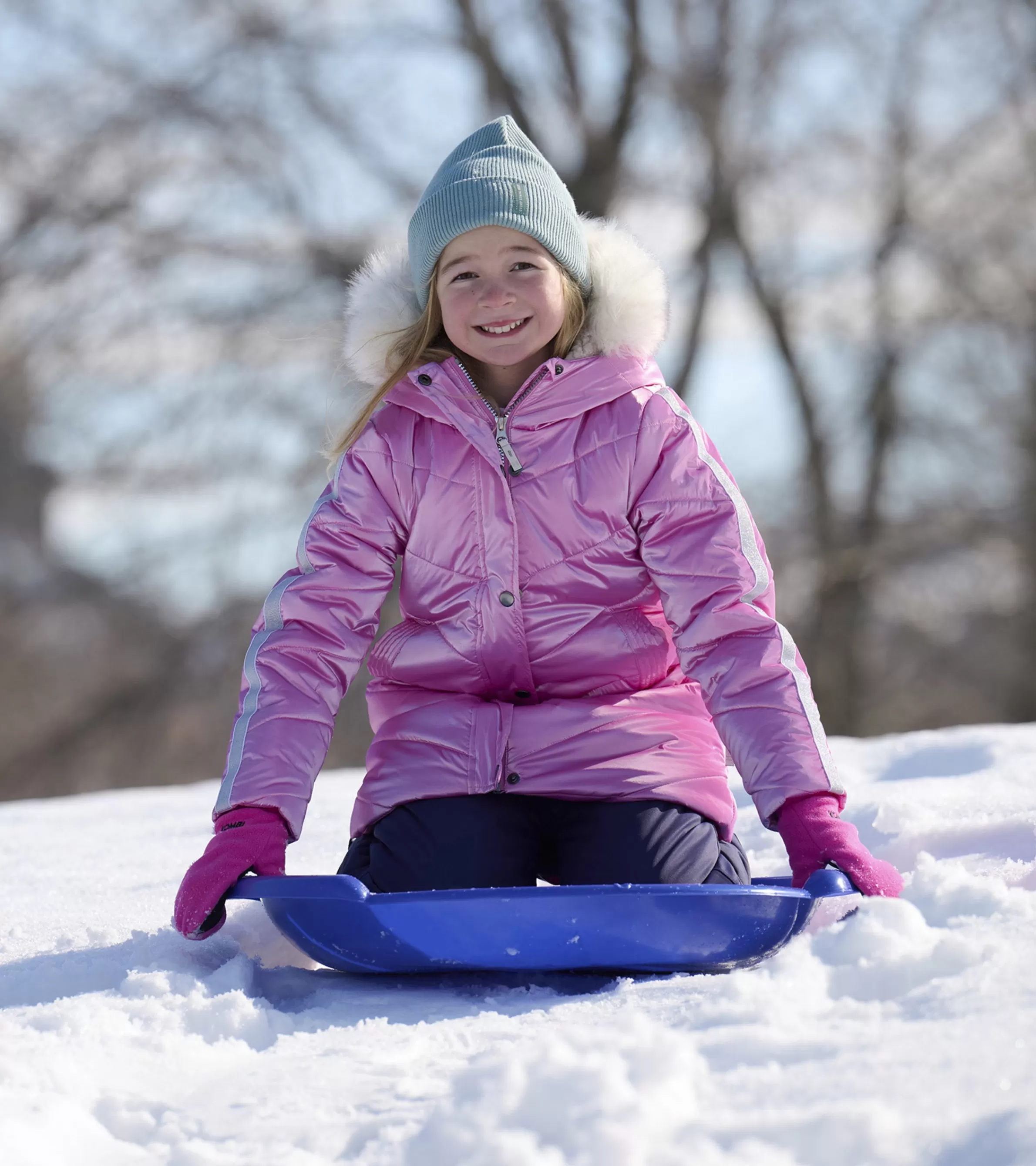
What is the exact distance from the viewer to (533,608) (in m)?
2.00

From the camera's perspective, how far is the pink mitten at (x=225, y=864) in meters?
1.67

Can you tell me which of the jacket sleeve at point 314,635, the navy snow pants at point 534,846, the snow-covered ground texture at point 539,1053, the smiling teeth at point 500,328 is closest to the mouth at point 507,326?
the smiling teeth at point 500,328

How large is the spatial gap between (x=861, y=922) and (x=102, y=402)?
24.0 ft

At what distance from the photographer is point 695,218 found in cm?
917

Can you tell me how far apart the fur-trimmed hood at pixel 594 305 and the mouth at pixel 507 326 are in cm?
10

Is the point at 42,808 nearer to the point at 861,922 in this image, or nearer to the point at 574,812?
the point at 574,812

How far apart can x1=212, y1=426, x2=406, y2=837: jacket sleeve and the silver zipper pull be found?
0.18 m

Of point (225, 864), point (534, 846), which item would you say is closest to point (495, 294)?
point (534, 846)

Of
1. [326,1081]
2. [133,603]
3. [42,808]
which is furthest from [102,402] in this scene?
[326,1081]

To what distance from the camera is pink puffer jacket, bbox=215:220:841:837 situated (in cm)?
193

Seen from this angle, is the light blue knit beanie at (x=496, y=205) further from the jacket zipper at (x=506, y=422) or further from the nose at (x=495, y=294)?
the jacket zipper at (x=506, y=422)

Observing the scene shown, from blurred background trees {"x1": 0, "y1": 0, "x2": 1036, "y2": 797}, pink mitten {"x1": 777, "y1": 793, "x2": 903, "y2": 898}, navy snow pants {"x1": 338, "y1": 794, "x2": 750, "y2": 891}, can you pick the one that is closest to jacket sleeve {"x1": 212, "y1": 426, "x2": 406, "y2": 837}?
navy snow pants {"x1": 338, "y1": 794, "x2": 750, "y2": 891}

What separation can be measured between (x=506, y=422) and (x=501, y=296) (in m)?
0.20

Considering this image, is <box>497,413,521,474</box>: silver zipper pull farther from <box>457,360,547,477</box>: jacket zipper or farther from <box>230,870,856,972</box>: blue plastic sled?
<box>230,870,856,972</box>: blue plastic sled
